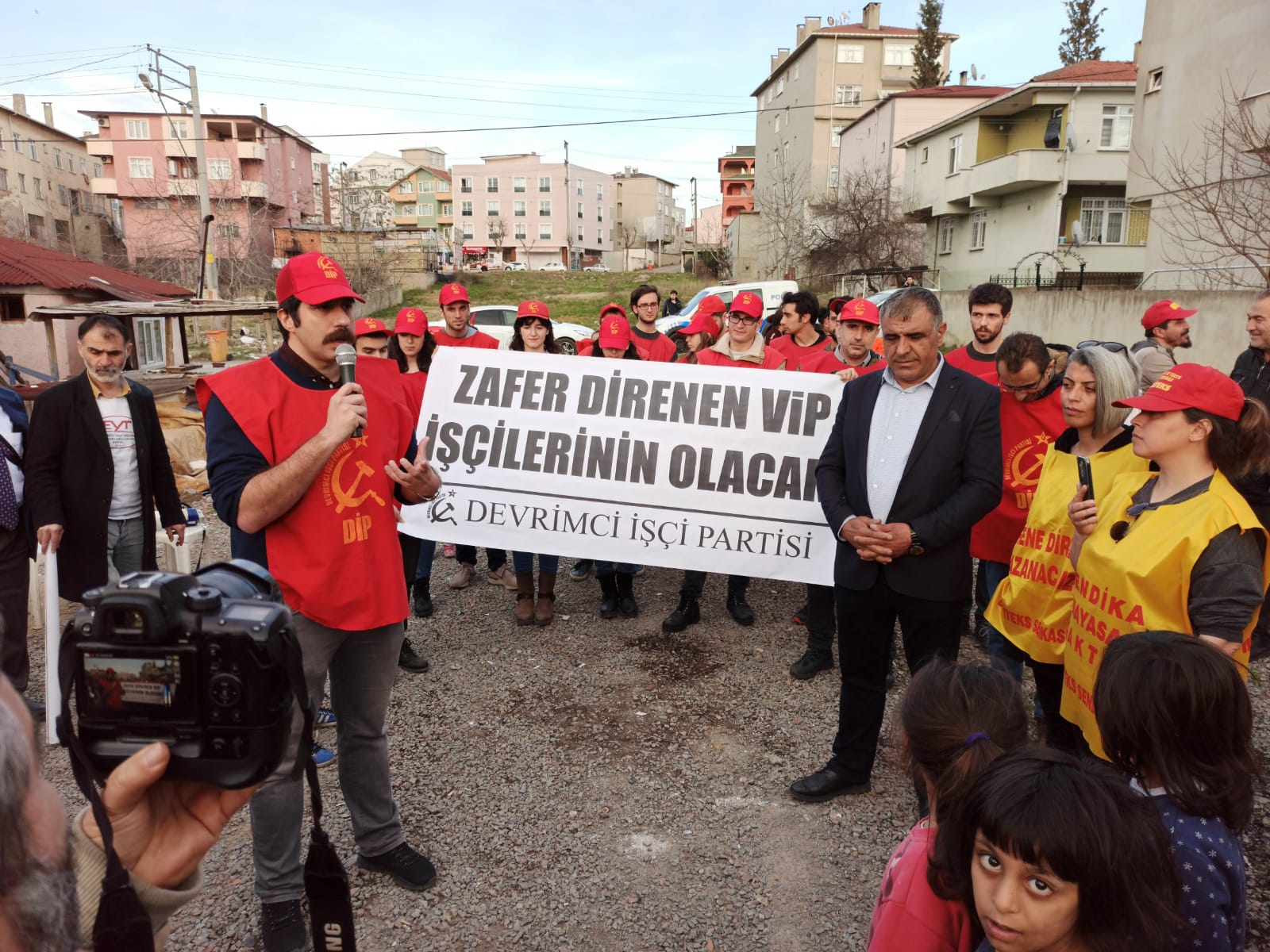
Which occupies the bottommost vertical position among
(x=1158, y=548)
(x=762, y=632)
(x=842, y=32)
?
(x=762, y=632)

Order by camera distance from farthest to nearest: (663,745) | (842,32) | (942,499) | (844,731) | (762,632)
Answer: (842,32) → (762,632) → (663,745) → (844,731) → (942,499)

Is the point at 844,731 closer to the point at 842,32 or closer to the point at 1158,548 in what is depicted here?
the point at 1158,548

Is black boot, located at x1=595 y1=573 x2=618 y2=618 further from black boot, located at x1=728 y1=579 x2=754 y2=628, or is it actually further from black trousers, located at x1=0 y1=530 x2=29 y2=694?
black trousers, located at x1=0 y1=530 x2=29 y2=694

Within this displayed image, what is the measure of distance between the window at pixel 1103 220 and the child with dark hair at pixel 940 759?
3395cm

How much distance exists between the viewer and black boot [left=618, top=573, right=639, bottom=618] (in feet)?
19.2

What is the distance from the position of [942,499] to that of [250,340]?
96.9 ft

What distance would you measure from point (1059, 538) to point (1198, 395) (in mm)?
962

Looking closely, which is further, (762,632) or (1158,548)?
(762,632)

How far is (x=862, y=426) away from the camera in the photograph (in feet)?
11.6

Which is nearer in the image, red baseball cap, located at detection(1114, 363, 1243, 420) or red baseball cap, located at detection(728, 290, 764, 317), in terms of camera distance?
red baseball cap, located at detection(1114, 363, 1243, 420)

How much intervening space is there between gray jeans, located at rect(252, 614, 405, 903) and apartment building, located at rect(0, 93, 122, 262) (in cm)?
5541

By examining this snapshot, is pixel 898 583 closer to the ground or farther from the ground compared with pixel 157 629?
closer to the ground

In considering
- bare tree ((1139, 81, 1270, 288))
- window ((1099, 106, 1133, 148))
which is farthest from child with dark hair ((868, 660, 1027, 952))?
window ((1099, 106, 1133, 148))

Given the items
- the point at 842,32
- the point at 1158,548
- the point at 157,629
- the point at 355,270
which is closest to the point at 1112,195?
the point at 842,32
